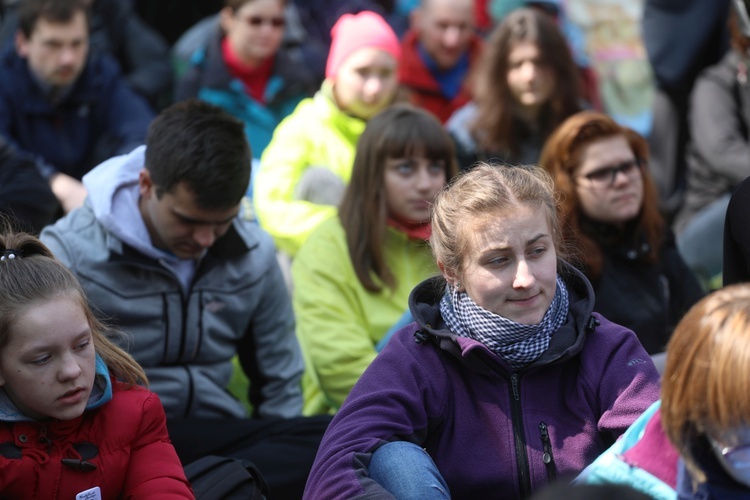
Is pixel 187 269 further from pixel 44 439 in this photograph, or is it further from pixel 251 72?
pixel 251 72

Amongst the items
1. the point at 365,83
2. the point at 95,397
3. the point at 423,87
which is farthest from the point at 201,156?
the point at 423,87

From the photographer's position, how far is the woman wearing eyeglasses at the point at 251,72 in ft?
20.0

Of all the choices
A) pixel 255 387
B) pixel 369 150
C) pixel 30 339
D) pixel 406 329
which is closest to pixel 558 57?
pixel 369 150

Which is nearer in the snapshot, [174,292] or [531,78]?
[174,292]

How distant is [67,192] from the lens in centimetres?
512

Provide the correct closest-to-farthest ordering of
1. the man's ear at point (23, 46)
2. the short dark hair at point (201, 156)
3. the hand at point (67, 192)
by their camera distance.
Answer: the short dark hair at point (201, 156) → the hand at point (67, 192) → the man's ear at point (23, 46)

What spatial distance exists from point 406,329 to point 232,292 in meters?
1.11

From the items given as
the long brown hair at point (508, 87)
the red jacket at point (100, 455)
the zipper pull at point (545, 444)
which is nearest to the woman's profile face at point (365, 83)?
the long brown hair at point (508, 87)

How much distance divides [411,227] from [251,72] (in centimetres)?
206

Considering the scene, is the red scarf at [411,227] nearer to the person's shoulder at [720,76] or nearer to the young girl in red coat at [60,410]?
the young girl in red coat at [60,410]

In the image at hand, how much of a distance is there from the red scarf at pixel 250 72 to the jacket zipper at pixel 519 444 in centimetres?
367

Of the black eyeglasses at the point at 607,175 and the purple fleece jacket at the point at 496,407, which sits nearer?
the purple fleece jacket at the point at 496,407

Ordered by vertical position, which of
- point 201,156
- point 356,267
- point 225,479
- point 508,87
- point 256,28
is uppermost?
point 256,28

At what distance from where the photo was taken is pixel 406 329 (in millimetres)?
3074
